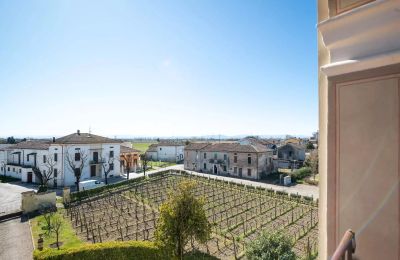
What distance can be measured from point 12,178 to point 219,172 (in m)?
31.2

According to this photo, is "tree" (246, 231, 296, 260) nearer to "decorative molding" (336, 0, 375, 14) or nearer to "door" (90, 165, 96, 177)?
"decorative molding" (336, 0, 375, 14)

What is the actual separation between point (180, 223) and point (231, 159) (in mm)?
27711

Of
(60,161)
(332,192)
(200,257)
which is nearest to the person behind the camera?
(332,192)

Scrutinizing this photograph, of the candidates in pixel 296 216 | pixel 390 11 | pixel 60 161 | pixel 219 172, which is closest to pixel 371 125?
pixel 390 11

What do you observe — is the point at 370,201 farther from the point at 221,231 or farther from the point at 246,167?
the point at 246,167

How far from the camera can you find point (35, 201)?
21047mm

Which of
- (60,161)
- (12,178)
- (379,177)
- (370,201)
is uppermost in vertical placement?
(379,177)

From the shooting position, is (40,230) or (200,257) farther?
(40,230)

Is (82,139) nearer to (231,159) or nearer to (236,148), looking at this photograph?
(231,159)

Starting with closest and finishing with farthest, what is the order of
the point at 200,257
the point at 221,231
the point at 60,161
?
the point at 200,257, the point at 221,231, the point at 60,161

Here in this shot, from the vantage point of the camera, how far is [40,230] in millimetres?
16953

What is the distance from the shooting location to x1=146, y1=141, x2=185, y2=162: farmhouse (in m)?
56.4

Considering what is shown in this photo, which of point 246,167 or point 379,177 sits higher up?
point 379,177

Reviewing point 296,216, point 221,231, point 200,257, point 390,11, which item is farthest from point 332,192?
point 296,216
